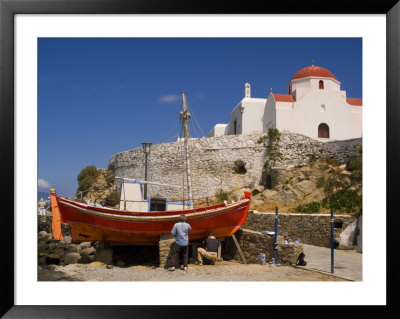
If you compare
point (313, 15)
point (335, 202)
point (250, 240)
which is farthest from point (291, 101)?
point (313, 15)

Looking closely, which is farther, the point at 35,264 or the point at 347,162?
the point at 347,162

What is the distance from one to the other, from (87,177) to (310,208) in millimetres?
12635

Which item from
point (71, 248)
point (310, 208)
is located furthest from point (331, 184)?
point (71, 248)

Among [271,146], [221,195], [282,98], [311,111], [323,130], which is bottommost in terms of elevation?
[221,195]

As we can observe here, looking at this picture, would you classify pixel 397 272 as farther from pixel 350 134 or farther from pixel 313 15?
pixel 350 134

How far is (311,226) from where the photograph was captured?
30.0 feet

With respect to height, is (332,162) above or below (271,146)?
below

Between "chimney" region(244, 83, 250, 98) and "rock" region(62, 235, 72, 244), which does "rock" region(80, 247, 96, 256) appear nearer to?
"rock" region(62, 235, 72, 244)

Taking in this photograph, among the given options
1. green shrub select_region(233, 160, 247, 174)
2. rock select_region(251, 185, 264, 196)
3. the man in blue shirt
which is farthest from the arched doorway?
the man in blue shirt

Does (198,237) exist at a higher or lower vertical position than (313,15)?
lower

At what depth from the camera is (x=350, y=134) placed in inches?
615

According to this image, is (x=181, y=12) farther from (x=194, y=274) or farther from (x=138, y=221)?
(x=138, y=221)

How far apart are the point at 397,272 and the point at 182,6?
4.47m

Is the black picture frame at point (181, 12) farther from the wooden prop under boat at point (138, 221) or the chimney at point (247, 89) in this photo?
the chimney at point (247, 89)
